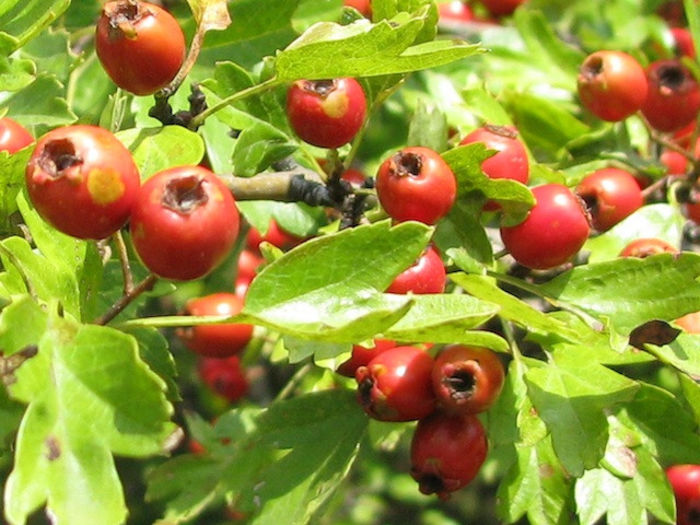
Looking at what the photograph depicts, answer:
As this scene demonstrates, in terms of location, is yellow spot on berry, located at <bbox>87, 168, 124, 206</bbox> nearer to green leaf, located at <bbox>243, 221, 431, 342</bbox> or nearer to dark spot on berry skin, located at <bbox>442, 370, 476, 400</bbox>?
green leaf, located at <bbox>243, 221, 431, 342</bbox>

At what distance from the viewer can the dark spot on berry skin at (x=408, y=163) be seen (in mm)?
A: 1551

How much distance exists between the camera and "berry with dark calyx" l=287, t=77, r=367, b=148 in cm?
165

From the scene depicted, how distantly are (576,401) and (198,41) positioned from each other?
33.2 inches

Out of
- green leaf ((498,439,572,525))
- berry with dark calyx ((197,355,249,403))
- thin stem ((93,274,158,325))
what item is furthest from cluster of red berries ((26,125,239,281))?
berry with dark calyx ((197,355,249,403))

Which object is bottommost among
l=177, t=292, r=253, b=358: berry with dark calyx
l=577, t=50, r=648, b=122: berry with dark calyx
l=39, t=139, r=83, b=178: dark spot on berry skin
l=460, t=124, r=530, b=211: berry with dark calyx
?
l=177, t=292, r=253, b=358: berry with dark calyx

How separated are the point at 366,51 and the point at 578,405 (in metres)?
0.65

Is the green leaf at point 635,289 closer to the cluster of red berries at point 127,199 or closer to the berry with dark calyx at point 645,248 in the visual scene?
the berry with dark calyx at point 645,248

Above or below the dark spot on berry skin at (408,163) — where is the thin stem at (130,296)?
below

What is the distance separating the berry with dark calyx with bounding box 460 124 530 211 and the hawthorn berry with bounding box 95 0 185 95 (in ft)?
1.73

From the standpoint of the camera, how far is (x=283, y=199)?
6.14ft

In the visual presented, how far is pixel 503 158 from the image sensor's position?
168 centimetres

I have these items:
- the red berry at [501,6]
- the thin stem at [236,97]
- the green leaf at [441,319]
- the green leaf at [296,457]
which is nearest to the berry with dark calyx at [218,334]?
the green leaf at [296,457]

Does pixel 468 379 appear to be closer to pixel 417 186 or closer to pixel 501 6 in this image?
pixel 417 186

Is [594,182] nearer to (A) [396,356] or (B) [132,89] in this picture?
(A) [396,356]
